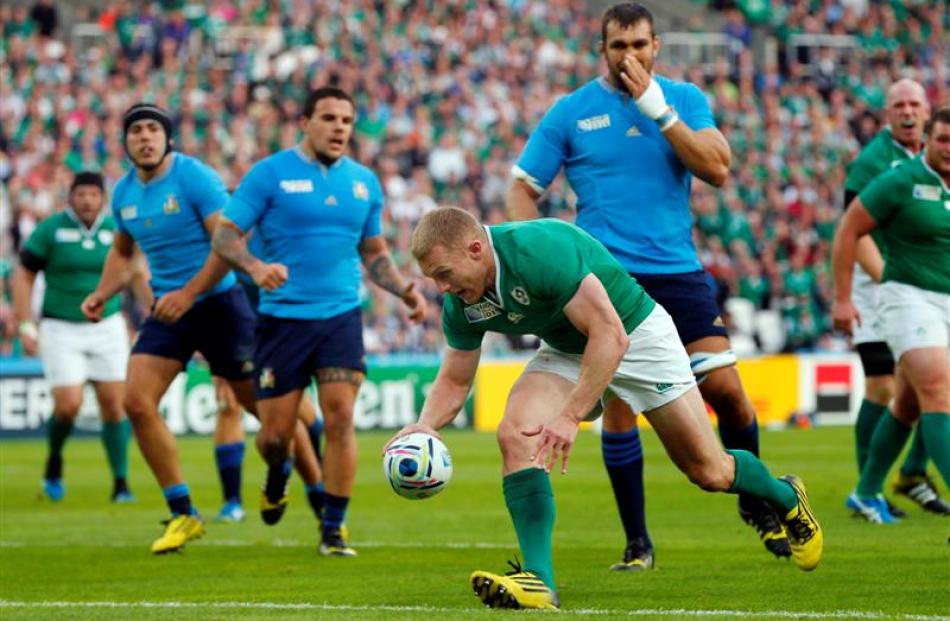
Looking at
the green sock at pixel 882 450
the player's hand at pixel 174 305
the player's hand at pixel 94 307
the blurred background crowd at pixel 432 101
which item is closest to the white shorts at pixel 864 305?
the green sock at pixel 882 450

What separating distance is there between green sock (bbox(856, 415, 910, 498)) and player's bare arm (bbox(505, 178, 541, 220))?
142 inches

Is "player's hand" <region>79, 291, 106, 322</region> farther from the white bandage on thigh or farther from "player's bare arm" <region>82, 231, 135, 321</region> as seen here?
the white bandage on thigh

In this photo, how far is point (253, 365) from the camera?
11.3m

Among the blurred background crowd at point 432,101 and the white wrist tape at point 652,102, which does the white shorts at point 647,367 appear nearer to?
the white wrist tape at point 652,102

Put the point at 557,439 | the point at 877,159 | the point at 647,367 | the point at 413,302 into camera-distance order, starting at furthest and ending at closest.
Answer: the point at 877,159 → the point at 413,302 → the point at 647,367 → the point at 557,439

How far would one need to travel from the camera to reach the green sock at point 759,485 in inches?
329

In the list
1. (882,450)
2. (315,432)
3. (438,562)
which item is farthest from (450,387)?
(315,432)

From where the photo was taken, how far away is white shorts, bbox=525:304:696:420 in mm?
8039

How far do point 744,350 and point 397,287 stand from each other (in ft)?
58.2

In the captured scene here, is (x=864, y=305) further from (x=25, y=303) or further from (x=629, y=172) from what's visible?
(x=25, y=303)

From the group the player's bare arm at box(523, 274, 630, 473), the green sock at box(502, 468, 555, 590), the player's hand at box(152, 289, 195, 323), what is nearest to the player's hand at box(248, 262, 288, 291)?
the player's hand at box(152, 289, 195, 323)

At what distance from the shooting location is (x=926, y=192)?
1081cm

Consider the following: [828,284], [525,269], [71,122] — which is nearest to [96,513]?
[525,269]

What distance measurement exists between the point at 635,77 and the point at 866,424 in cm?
482
